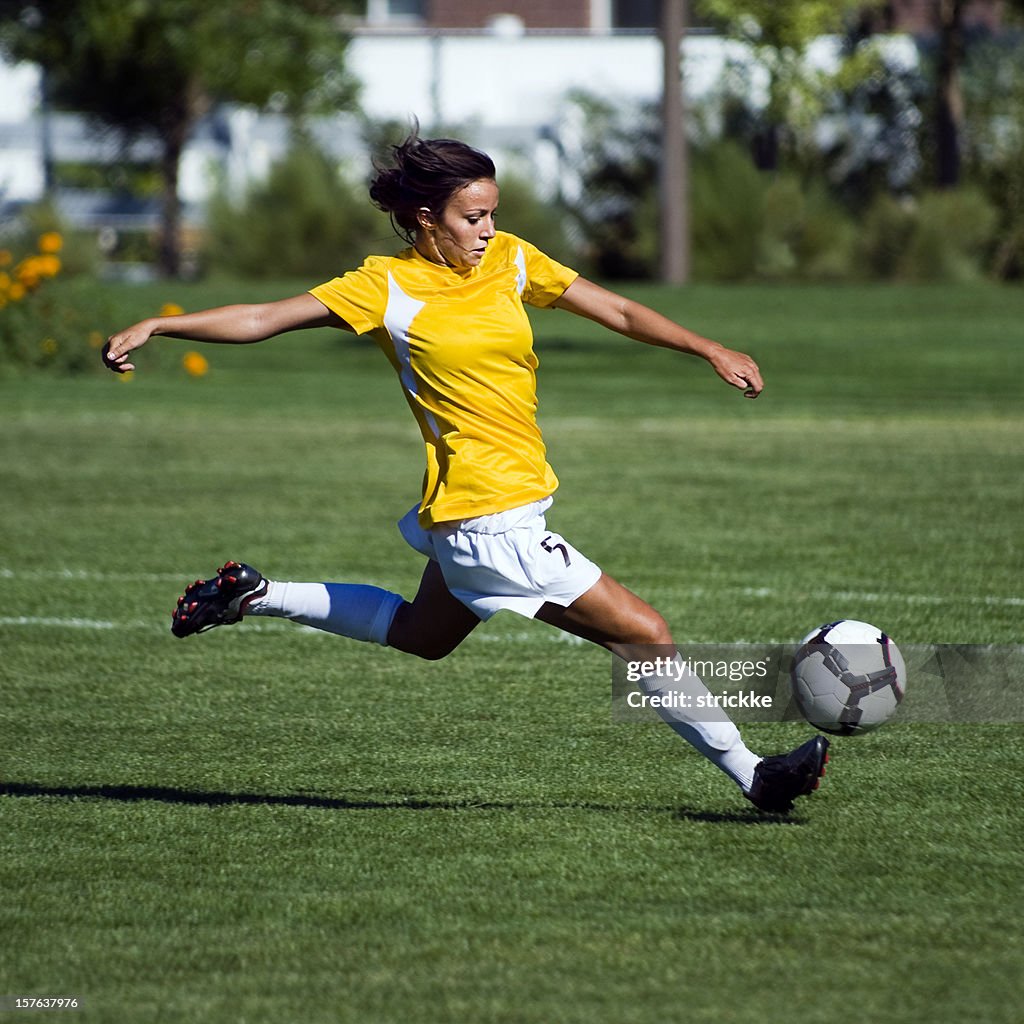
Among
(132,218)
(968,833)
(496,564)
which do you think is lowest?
(132,218)

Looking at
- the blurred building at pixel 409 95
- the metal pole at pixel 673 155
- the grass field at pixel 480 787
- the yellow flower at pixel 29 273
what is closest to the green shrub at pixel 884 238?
the metal pole at pixel 673 155

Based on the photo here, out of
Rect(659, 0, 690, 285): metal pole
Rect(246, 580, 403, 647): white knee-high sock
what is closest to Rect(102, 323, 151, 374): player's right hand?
Rect(246, 580, 403, 647): white knee-high sock

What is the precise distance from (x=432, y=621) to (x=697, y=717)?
86 centimetres

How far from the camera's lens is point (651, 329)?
17.7 ft

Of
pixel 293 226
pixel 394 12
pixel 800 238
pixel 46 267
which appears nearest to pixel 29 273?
pixel 46 267

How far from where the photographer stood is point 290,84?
1652 inches

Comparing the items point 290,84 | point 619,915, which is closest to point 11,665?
point 619,915

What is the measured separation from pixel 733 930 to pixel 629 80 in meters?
44.0

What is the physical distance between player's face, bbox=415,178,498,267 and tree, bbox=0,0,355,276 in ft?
119

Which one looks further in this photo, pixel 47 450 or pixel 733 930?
pixel 47 450

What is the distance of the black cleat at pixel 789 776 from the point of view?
5.30 metres

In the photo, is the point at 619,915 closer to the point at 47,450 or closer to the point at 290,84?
the point at 47,450

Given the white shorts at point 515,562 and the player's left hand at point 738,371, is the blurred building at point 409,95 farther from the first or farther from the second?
the white shorts at point 515,562

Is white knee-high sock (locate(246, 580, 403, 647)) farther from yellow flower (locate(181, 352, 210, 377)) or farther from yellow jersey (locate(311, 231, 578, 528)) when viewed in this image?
yellow flower (locate(181, 352, 210, 377))
